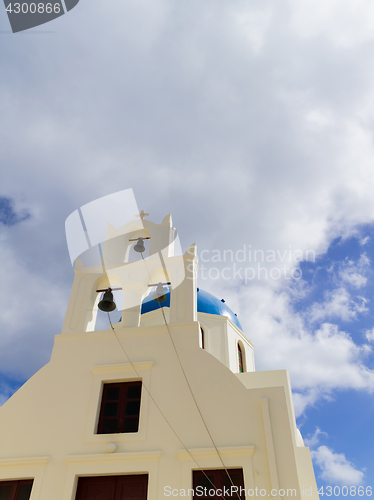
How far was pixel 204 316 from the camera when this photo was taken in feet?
54.0

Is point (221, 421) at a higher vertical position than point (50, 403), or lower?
lower

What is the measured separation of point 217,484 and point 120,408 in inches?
100

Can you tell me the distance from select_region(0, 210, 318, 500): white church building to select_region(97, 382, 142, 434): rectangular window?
0.07 feet

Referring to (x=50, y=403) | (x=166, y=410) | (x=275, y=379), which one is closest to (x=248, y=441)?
(x=166, y=410)

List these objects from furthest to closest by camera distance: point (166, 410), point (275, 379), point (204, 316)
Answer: point (204, 316) < point (275, 379) < point (166, 410)

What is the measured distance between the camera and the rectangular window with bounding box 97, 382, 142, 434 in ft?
28.1

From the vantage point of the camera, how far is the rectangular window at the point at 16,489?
7883mm

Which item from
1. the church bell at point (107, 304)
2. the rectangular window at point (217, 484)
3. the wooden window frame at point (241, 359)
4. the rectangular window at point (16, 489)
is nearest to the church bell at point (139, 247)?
the church bell at point (107, 304)

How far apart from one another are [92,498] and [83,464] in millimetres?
615

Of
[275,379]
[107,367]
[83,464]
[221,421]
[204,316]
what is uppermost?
[204,316]

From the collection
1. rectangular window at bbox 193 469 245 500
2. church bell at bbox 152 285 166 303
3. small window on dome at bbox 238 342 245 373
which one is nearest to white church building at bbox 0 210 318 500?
rectangular window at bbox 193 469 245 500

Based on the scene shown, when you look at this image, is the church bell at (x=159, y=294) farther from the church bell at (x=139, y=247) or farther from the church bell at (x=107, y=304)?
the church bell at (x=139, y=247)

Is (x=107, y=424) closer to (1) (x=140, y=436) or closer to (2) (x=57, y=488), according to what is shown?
(1) (x=140, y=436)

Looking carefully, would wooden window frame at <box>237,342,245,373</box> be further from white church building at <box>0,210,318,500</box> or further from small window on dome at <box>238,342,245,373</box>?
white church building at <box>0,210,318,500</box>
